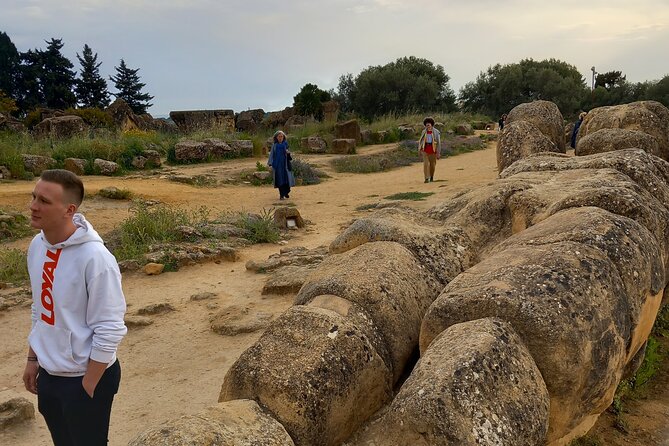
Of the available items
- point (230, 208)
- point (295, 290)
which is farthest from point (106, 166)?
point (295, 290)

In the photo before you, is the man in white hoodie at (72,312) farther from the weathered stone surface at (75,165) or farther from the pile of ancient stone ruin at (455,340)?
the weathered stone surface at (75,165)

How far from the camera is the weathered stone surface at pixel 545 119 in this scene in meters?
7.93

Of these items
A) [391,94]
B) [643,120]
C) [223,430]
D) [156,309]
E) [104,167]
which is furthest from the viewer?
[391,94]

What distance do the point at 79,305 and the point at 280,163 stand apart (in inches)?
421

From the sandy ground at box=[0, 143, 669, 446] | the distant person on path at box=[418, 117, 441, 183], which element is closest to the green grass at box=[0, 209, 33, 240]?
the sandy ground at box=[0, 143, 669, 446]

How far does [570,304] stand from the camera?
2.79m

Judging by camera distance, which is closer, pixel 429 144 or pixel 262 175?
pixel 429 144

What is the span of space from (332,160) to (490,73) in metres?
28.8

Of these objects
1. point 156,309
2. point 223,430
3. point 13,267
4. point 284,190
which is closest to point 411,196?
point 284,190

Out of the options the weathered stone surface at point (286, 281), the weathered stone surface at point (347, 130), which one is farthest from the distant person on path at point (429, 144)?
the weathered stone surface at point (347, 130)

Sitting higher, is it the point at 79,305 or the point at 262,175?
the point at 79,305

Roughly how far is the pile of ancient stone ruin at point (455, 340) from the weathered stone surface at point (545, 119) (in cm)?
393

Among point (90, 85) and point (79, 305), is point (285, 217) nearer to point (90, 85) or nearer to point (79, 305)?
point (79, 305)

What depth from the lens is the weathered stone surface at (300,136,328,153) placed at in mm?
21031
